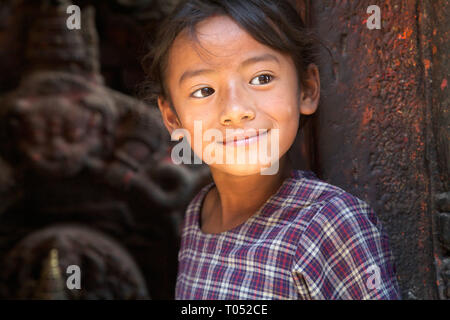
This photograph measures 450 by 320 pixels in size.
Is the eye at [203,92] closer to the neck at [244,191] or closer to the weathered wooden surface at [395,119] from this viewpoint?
the neck at [244,191]

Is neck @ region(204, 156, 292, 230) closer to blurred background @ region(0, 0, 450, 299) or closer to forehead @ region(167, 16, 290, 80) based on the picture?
forehead @ region(167, 16, 290, 80)

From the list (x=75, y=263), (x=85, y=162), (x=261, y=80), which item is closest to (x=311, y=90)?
(x=261, y=80)

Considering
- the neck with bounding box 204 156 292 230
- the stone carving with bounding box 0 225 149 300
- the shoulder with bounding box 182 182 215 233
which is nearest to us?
the neck with bounding box 204 156 292 230

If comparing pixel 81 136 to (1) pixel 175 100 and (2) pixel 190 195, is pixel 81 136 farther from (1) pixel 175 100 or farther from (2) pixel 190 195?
(1) pixel 175 100

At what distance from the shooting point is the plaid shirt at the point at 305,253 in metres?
0.79

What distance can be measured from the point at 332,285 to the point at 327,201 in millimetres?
144

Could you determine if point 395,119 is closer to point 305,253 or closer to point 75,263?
point 305,253

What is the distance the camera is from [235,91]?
841mm

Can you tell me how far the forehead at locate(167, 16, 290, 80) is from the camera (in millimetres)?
859

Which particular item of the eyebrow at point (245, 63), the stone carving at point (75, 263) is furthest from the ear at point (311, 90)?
the stone carving at point (75, 263)

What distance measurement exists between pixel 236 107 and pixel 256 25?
17cm

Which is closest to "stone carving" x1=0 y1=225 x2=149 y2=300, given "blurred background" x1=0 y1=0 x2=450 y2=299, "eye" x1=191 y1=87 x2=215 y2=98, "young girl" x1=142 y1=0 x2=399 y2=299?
"blurred background" x1=0 y1=0 x2=450 y2=299

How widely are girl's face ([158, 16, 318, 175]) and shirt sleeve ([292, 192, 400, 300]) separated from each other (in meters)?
0.16
